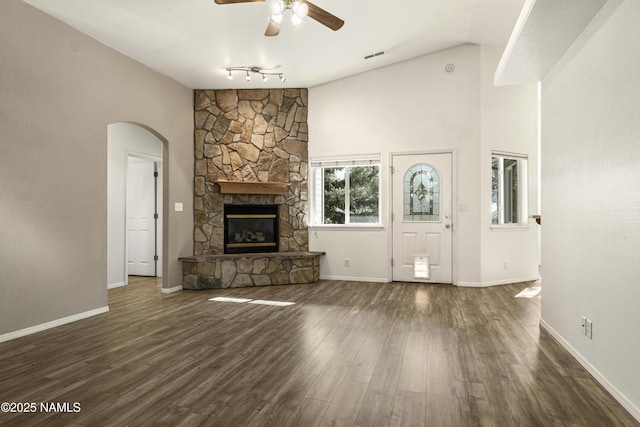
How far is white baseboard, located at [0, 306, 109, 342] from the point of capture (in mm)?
3259

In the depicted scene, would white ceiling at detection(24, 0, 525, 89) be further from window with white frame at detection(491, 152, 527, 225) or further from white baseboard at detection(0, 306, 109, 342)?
white baseboard at detection(0, 306, 109, 342)

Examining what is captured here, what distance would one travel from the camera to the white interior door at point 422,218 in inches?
227

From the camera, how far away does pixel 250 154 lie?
20.1ft

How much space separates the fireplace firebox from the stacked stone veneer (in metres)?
→ 0.11

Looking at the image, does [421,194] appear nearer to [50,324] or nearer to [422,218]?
[422,218]

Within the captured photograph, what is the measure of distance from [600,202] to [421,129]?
363 cm

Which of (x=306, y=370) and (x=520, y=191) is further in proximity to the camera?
(x=520, y=191)

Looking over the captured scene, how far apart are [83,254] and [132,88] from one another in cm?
213

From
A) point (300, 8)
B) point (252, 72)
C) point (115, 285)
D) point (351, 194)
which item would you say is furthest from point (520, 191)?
point (115, 285)

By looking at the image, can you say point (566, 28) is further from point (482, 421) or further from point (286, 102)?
point (286, 102)

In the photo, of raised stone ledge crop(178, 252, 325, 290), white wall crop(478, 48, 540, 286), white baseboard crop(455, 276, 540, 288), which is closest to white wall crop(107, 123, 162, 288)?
raised stone ledge crop(178, 252, 325, 290)

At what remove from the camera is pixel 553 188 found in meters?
3.38

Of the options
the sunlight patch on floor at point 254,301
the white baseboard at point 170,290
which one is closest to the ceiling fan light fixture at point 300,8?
the sunlight patch on floor at point 254,301

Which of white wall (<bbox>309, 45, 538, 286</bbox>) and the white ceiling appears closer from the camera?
the white ceiling
